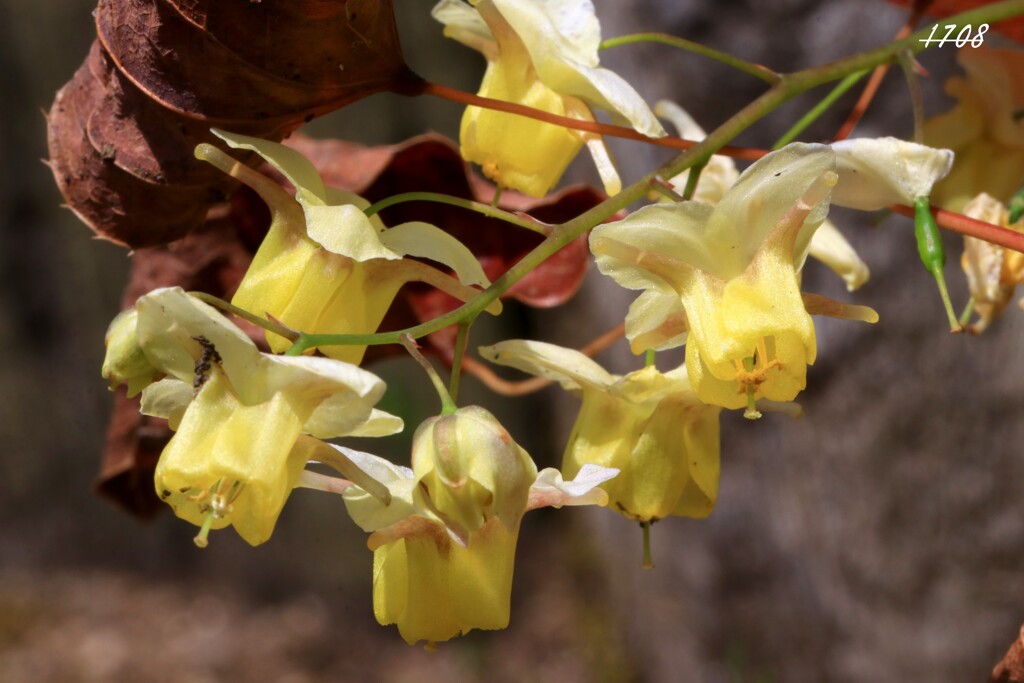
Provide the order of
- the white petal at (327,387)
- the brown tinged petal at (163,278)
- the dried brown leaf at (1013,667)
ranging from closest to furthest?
the white petal at (327,387)
the dried brown leaf at (1013,667)
the brown tinged petal at (163,278)

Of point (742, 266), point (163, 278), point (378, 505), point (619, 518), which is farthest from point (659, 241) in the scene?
point (619, 518)

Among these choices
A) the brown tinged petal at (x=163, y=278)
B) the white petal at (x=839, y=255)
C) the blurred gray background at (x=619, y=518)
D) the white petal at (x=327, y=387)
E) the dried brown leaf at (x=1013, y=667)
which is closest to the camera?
the white petal at (x=327, y=387)

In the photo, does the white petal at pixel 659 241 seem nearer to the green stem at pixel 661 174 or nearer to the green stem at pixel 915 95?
the green stem at pixel 661 174

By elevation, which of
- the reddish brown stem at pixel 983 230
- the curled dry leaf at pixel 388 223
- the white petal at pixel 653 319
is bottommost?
the curled dry leaf at pixel 388 223

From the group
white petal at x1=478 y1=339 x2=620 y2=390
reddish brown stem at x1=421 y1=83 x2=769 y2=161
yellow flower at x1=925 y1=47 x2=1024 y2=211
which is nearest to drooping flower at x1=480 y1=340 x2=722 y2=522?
white petal at x1=478 y1=339 x2=620 y2=390

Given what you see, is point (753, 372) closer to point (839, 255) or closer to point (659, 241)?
point (659, 241)

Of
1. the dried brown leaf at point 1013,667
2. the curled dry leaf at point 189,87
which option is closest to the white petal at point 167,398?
the curled dry leaf at point 189,87
